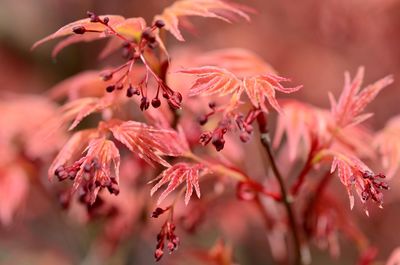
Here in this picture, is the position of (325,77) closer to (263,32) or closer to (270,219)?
(263,32)

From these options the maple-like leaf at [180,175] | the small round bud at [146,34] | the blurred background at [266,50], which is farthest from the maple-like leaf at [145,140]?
the blurred background at [266,50]

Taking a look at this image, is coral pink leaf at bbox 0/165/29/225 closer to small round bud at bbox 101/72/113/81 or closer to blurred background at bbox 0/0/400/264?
blurred background at bbox 0/0/400/264

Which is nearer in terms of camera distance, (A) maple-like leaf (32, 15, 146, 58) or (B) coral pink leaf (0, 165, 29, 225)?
(A) maple-like leaf (32, 15, 146, 58)

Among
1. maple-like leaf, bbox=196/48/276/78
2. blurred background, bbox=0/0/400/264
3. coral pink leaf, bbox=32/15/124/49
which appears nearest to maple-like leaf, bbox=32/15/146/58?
coral pink leaf, bbox=32/15/124/49

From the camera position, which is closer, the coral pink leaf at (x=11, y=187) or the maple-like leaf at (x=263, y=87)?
the maple-like leaf at (x=263, y=87)

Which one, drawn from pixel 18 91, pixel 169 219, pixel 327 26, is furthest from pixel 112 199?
pixel 18 91

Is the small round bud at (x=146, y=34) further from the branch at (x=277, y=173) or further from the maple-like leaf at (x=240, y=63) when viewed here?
the maple-like leaf at (x=240, y=63)

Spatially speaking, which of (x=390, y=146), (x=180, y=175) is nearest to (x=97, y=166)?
(x=180, y=175)

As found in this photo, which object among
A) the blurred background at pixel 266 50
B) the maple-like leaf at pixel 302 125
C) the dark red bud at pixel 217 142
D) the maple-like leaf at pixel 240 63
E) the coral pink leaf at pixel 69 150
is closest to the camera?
the dark red bud at pixel 217 142
